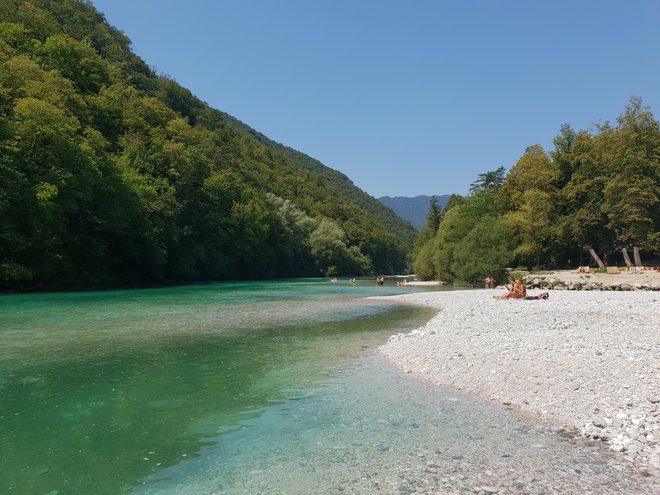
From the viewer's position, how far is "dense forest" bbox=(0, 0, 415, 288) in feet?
146

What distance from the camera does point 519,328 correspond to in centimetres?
1736

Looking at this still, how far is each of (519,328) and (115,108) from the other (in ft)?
278

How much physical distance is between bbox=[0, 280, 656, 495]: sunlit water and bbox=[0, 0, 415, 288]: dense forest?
3415 cm

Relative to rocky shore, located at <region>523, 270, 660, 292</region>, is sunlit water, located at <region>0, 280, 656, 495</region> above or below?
below

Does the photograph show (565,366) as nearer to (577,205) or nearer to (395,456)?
(395,456)

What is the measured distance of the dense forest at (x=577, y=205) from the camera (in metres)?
51.6

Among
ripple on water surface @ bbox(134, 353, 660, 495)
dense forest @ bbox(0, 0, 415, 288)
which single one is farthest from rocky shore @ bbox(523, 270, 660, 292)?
dense forest @ bbox(0, 0, 415, 288)

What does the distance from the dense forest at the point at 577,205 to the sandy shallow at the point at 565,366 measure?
1492 inches

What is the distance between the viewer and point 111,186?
182 feet

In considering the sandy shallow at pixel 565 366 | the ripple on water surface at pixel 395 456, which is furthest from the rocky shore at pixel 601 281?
the ripple on water surface at pixel 395 456

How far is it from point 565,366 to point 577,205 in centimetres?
5441

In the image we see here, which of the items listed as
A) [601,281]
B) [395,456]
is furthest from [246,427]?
[601,281]

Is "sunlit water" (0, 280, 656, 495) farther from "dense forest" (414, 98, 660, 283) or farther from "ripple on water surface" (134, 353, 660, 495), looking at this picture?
"dense forest" (414, 98, 660, 283)

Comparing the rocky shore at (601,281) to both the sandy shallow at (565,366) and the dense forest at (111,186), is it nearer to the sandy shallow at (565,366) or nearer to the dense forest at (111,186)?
the sandy shallow at (565,366)
